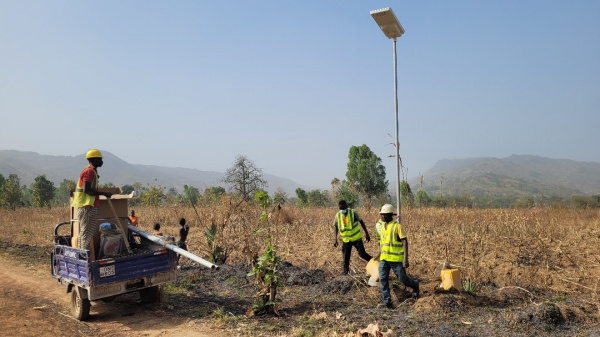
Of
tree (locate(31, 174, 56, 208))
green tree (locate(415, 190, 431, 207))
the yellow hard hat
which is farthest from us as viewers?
tree (locate(31, 174, 56, 208))

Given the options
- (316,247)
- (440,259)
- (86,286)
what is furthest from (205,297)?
(440,259)

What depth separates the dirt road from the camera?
6582 millimetres

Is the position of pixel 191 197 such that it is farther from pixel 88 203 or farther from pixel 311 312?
pixel 311 312

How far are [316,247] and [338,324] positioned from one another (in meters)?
6.56

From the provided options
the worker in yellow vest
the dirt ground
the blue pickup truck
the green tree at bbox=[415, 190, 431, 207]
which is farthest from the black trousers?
the blue pickup truck

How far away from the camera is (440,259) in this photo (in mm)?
10430

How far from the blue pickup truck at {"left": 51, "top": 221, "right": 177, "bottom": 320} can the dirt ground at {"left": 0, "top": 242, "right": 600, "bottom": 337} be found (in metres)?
0.51

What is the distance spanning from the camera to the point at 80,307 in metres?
7.13

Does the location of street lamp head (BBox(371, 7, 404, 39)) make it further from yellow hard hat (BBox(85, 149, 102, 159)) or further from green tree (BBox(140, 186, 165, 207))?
green tree (BBox(140, 186, 165, 207))

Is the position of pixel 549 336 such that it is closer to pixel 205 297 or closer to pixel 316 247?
pixel 205 297

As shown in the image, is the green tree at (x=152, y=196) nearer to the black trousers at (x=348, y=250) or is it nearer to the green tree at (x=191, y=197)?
the green tree at (x=191, y=197)

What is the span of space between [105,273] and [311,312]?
136 inches

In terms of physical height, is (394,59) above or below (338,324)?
above

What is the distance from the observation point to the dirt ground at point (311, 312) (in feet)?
19.6
